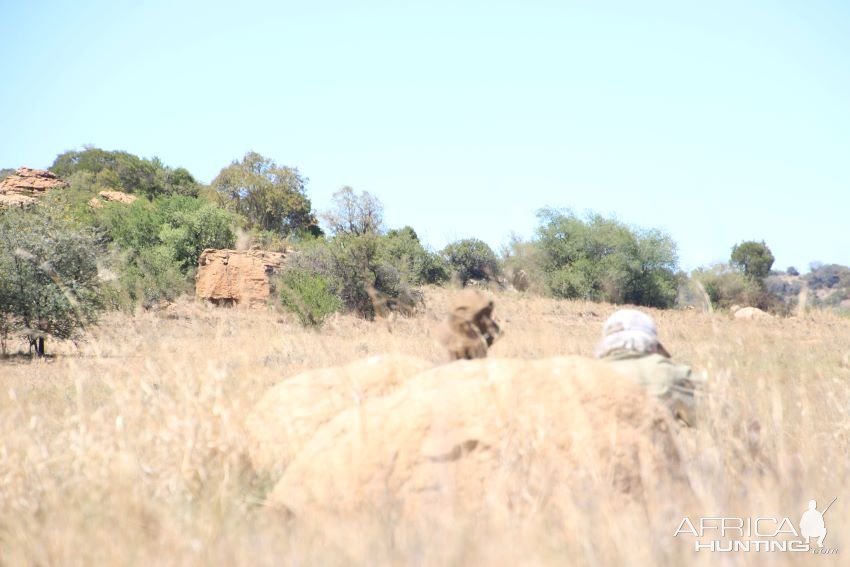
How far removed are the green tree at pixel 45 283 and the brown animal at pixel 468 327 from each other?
1052 centimetres

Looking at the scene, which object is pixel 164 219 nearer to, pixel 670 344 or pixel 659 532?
pixel 670 344

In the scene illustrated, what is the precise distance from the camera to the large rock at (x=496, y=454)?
10.9ft

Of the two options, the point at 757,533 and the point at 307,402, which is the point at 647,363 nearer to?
the point at 757,533

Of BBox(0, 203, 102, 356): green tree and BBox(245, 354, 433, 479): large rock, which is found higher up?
BBox(0, 203, 102, 356): green tree

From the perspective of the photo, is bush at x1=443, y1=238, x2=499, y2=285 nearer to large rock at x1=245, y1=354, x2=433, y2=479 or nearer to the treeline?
the treeline

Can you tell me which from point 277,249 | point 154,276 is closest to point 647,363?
point 154,276

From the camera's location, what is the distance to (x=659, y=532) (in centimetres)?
286

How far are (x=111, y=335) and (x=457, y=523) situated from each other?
1267cm

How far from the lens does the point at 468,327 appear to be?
16.2 feet

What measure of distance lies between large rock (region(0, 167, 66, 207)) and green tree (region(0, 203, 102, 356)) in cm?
2361

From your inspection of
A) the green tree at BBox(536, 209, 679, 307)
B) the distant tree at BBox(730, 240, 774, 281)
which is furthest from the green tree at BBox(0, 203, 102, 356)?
the distant tree at BBox(730, 240, 774, 281)

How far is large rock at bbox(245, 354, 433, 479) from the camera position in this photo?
14.6 ft

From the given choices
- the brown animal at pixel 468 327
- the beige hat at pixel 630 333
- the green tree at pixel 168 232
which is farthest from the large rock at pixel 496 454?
the green tree at pixel 168 232

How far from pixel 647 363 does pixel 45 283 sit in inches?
515
